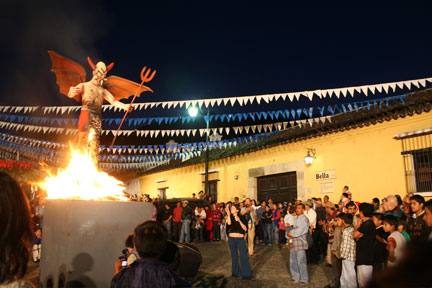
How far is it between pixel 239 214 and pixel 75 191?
165 inches

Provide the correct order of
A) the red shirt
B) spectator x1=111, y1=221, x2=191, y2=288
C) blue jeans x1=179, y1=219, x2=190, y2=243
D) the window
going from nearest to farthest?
spectator x1=111, y1=221, x2=191, y2=288
the window
blue jeans x1=179, y1=219, x2=190, y2=243
the red shirt

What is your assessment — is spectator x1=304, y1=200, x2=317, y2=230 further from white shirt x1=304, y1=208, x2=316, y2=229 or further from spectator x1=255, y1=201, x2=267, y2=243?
spectator x1=255, y1=201, x2=267, y2=243

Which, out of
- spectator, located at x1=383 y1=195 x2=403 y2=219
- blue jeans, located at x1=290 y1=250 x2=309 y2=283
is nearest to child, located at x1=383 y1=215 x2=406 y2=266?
spectator, located at x1=383 y1=195 x2=403 y2=219

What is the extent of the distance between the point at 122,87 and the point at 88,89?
1018 mm

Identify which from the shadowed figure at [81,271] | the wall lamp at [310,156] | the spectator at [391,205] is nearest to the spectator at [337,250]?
the spectator at [391,205]

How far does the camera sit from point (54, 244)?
20.1 ft

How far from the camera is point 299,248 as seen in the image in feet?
27.2

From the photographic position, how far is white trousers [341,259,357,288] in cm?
665

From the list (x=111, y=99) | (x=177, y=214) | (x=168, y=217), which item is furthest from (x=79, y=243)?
(x=177, y=214)

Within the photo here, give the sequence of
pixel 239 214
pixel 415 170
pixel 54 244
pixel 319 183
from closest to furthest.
Answer: 1. pixel 54 244
2. pixel 239 214
3. pixel 415 170
4. pixel 319 183

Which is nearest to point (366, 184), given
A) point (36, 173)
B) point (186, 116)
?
point (186, 116)

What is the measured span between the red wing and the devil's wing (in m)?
0.62

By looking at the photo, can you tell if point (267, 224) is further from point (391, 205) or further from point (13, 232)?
point (13, 232)

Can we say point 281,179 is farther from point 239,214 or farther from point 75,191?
point 75,191
